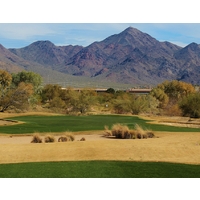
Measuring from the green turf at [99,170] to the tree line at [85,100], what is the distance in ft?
69.4

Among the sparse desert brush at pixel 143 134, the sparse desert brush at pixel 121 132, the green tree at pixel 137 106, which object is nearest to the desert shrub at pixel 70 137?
the sparse desert brush at pixel 121 132

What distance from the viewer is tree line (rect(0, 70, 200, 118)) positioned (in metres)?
33.0

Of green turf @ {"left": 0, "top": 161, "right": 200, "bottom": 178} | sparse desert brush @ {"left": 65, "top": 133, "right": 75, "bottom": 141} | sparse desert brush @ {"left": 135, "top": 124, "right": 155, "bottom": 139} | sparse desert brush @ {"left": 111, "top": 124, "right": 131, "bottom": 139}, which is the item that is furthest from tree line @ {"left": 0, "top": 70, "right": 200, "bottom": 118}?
green turf @ {"left": 0, "top": 161, "right": 200, "bottom": 178}

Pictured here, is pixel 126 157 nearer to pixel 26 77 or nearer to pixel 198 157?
Answer: pixel 198 157

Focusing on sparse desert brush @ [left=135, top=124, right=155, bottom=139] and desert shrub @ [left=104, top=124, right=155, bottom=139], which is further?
desert shrub @ [left=104, top=124, right=155, bottom=139]

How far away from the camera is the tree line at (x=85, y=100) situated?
108 feet

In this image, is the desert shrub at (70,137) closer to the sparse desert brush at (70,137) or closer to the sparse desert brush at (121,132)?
the sparse desert brush at (70,137)

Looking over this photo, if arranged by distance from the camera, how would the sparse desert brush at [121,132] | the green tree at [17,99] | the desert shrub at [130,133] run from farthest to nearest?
the green tree at [17,99] < the sparse desert brush at [121,132] < the desert shrub at [130,133]

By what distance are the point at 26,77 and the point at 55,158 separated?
185ft

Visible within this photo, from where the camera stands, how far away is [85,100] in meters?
49.2

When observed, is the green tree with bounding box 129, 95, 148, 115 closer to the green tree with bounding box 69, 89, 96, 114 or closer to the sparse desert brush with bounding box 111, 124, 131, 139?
the green tree with bounding box 69, 89, 96, 114

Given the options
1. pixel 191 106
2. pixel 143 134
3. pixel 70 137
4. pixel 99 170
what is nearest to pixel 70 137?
pixel 70 137

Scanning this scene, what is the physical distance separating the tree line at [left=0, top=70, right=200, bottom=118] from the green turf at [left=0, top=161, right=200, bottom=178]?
21.2 m
